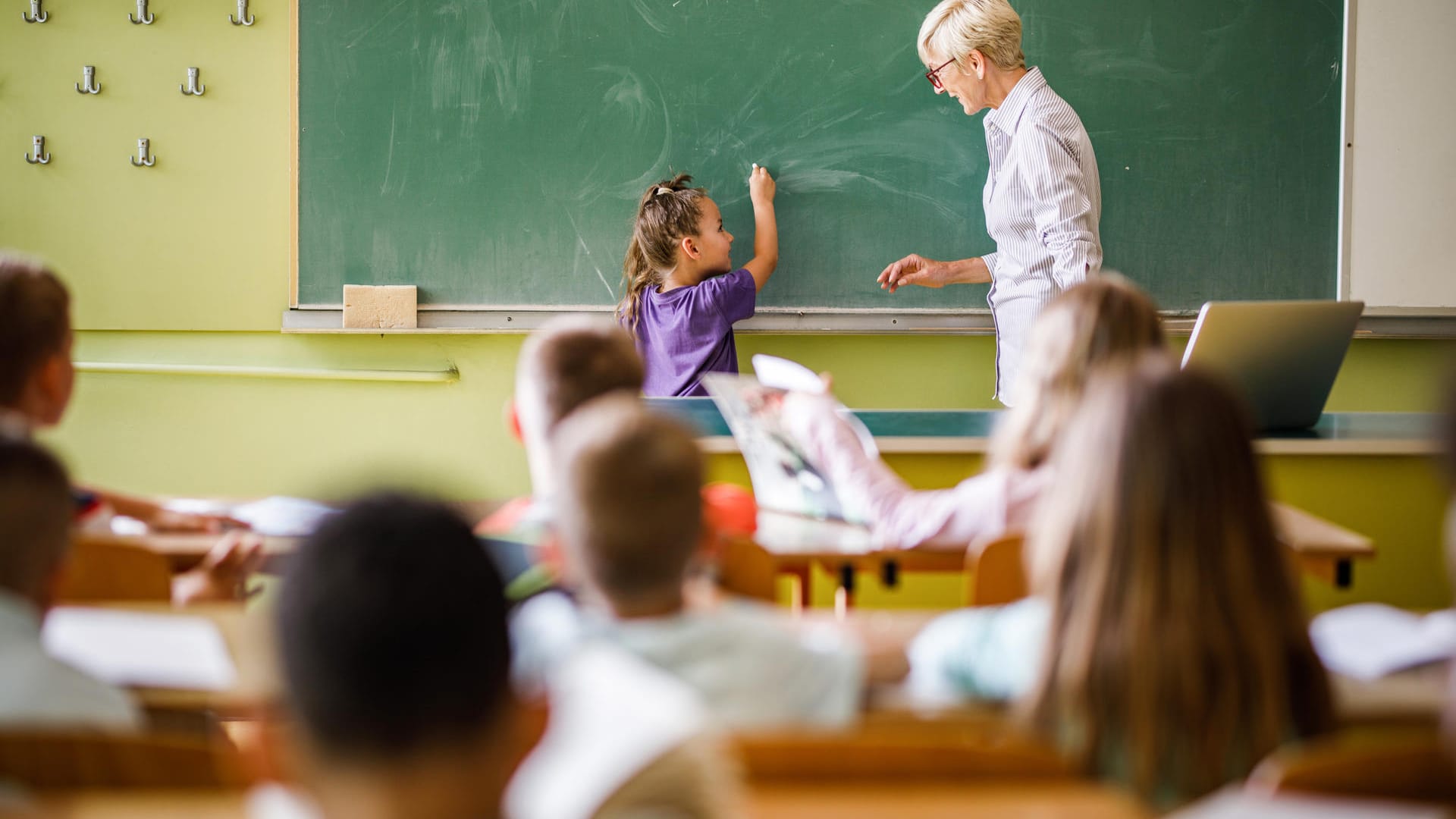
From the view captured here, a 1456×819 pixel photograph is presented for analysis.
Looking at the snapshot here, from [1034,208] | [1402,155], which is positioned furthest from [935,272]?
[1402,155]

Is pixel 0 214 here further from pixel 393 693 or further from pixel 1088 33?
pixel 393 693

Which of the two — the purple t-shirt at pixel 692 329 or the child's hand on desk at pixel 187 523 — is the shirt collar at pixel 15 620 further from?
the purple t-shirt at pixel 692 329

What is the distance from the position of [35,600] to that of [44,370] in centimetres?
72

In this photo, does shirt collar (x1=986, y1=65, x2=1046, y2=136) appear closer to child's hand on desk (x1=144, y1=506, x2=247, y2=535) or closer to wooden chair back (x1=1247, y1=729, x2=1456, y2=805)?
child's hand on desk (x1=144, y1=506, x2=247, y2=535)

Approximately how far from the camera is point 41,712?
1.06m

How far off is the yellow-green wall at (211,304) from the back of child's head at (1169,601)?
2.64m

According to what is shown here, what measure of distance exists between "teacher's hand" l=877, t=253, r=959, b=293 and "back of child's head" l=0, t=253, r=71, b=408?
2.46 metres

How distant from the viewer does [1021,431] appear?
73.7 inches

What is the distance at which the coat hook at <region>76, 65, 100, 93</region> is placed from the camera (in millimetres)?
3674

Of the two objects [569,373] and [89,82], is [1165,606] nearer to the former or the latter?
[569,373]

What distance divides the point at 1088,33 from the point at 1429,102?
1.14 m

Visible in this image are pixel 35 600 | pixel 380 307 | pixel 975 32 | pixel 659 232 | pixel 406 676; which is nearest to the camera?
pixel 406 676

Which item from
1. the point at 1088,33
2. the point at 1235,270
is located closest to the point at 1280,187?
the point at 1235,270

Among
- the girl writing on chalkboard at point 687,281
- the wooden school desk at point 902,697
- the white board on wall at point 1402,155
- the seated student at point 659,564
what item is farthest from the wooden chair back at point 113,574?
the white board on wall at point 1402,155
